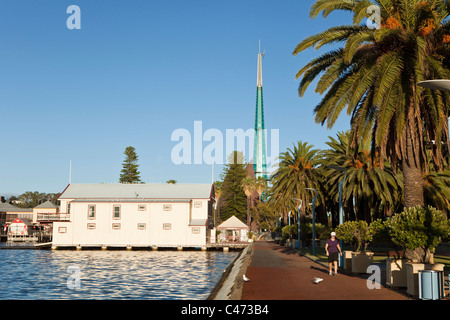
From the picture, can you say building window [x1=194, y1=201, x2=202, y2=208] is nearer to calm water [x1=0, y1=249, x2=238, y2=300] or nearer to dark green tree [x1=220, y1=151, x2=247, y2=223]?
calm water [x1=0, y1=249, x2=238, y2=300]

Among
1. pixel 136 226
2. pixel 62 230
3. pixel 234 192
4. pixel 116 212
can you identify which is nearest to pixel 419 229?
pixel 136 226

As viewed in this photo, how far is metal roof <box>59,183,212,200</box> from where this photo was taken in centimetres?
7750

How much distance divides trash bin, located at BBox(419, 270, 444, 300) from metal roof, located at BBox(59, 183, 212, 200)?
206 ft

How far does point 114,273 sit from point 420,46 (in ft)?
102

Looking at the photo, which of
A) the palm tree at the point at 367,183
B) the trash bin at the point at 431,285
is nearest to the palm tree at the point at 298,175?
the palm tree at the point at 367,183

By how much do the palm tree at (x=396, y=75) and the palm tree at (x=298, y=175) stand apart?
111 ft

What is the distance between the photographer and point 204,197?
77688 mm

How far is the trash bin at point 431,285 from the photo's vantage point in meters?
14.7

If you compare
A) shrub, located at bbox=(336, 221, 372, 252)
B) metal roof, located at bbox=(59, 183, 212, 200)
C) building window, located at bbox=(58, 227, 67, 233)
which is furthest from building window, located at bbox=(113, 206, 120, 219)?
shrub, located at bbox=(336, 221, 372, 252)

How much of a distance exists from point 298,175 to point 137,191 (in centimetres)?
3144

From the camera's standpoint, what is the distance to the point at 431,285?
48.3 feet
